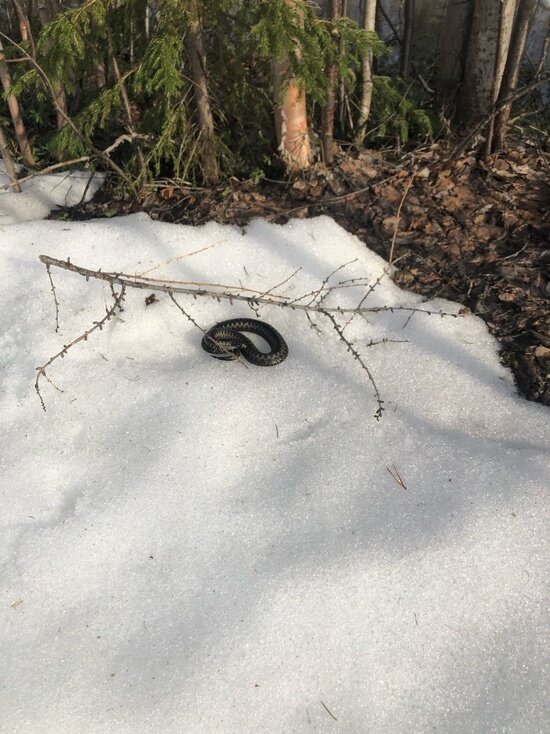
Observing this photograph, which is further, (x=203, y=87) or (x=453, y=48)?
(x=453, y=48)

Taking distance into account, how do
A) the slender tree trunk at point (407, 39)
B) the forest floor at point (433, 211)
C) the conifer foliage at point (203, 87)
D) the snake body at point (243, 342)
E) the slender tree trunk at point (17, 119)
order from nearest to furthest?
the snake body at point (243, 342) → the conifer foliage at point (203, 87) → the forest floor at point (433, 211) → the slender tree trunk at point (17, 119) → the slender tree trunk at point (407, 39)

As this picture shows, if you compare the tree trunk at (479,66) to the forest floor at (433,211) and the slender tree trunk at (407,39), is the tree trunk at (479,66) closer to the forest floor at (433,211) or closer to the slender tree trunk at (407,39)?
the forest floor at (433,211)

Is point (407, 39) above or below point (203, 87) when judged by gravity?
above

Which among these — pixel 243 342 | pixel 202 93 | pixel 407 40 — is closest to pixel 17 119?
pixel 202 93

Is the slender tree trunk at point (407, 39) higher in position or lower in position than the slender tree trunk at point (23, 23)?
lower

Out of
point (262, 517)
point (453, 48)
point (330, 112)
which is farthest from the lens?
point (453, 48)

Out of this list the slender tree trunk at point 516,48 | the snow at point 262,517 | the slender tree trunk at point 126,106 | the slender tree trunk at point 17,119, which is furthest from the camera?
the slender tree trunk at point 17,119

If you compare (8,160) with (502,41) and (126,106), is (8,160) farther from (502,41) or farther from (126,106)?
(502,41)

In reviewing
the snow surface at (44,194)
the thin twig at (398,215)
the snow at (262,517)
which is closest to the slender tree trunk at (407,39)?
the thin twig at (398,215)

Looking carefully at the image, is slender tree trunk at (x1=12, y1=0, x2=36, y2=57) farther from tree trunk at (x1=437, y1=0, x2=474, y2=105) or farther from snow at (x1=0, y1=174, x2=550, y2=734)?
tree trunk at (x1=437, y1=0, x2=474, y2=105)
